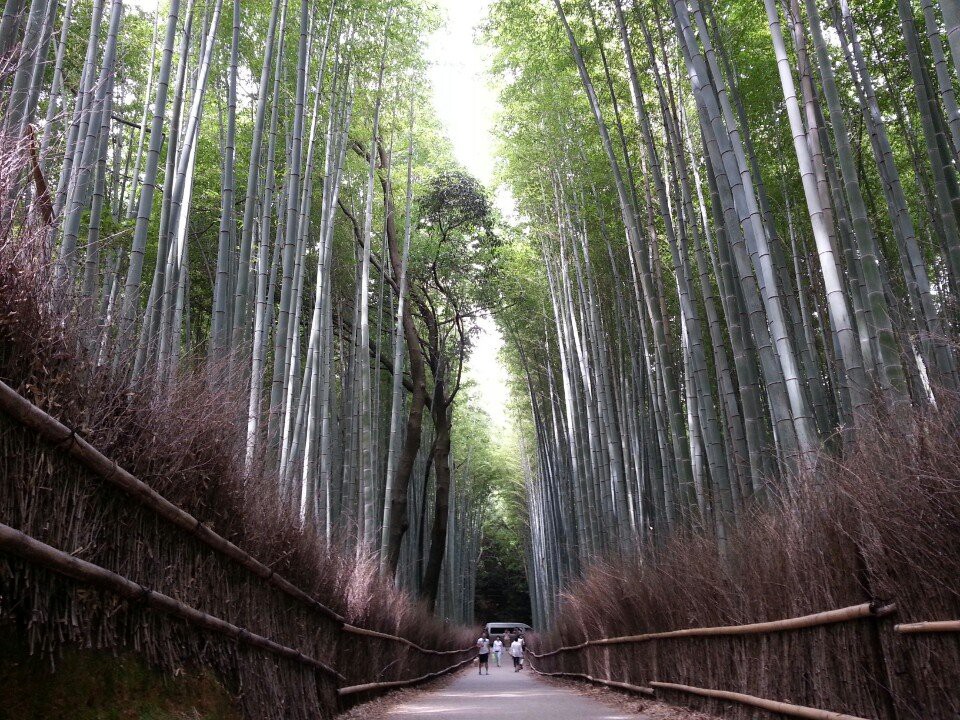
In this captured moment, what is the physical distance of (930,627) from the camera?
6.38 ft

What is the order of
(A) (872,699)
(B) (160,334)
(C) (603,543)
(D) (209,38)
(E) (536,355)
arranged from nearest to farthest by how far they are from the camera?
(A) (872,699)
(B) (160,334)
(D) (209,38)
(C) (603,543)
(E) (536,355)

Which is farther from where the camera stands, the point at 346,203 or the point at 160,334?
the point at 346,203

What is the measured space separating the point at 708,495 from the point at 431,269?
691 cm

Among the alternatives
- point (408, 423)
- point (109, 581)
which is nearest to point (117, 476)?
point (109, 581)

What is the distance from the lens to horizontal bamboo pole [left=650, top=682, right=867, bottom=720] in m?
2.43

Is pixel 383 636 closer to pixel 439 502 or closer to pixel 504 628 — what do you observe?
pixel 439 502

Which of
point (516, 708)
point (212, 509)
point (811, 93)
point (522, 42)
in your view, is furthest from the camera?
point (522, 42)

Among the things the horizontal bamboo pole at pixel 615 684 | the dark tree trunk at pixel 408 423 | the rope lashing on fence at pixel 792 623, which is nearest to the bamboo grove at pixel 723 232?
the rope lashing on fence at pixel 792 623

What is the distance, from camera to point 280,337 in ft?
14.6

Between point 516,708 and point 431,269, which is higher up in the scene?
point 431,269

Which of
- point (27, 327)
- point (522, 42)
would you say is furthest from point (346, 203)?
point (27, 327)

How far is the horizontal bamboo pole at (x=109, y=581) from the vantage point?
1566 mm

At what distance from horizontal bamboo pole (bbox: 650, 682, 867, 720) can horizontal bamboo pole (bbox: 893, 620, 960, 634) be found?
0.33 meters

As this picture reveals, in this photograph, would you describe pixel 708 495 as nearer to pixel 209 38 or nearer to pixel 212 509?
pixel 212 509
